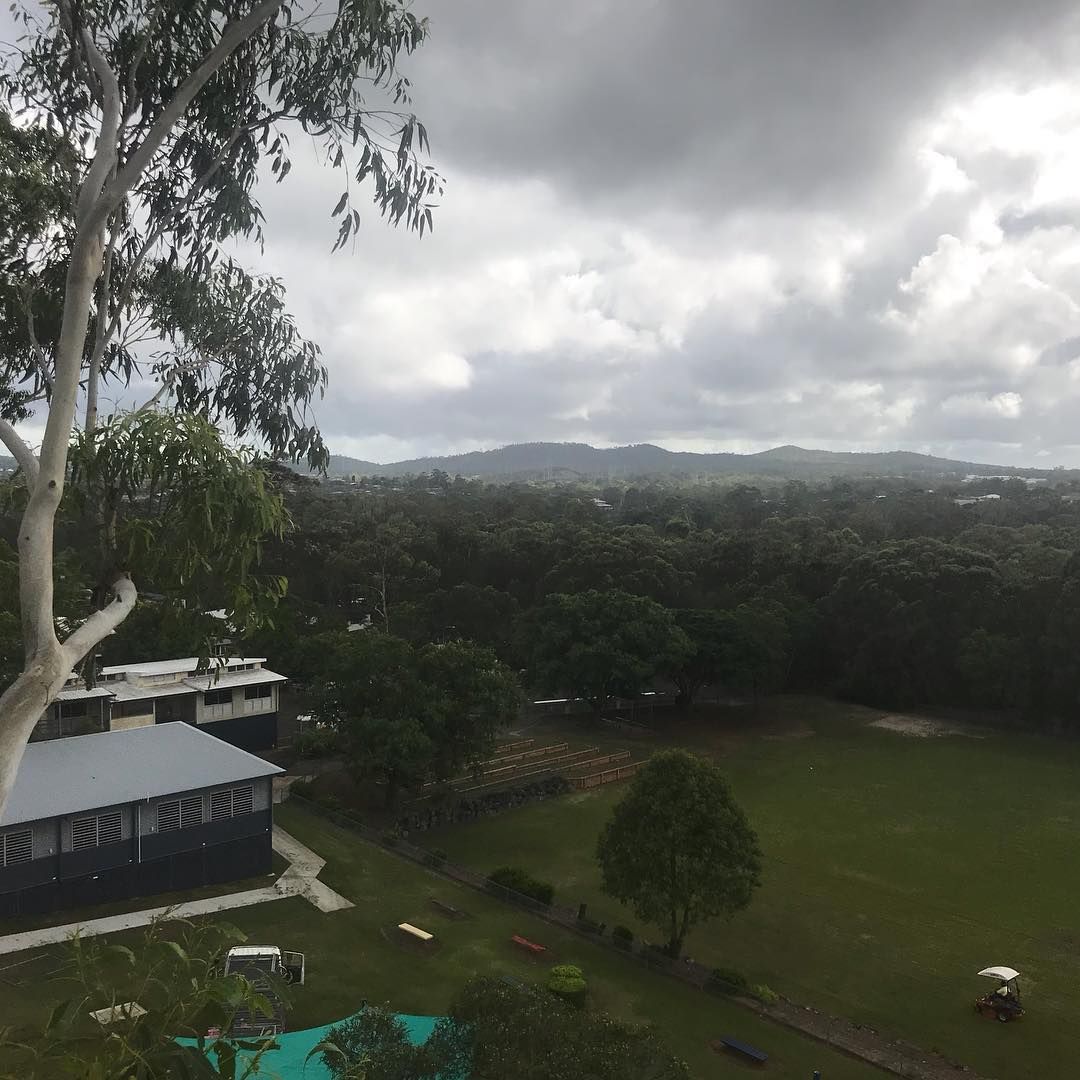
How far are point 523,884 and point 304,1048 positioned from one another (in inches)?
292

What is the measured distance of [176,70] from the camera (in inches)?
350

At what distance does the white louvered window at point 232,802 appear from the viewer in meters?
20.0

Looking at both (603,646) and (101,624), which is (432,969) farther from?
(603,646)

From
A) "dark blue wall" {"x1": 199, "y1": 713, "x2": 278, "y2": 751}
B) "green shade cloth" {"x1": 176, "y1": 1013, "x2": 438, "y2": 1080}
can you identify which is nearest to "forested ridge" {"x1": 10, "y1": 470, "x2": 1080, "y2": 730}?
"dark blue wall" {"x1": 199, "y1": 713, "x2": 278, "y2": 751}

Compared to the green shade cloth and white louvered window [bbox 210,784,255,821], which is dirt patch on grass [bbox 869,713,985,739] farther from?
the green shade cloth

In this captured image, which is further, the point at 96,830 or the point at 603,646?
the point at 603,646

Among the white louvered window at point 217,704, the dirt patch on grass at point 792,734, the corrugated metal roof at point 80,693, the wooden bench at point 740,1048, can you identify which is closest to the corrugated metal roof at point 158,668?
the white louvered window at point 217,704

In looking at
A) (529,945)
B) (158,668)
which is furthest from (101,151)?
(158,668)

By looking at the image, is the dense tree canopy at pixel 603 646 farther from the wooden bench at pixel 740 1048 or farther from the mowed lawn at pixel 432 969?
the wooden bench at pixel 740 1048

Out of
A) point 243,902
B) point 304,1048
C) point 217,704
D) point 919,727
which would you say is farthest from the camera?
point 919,727

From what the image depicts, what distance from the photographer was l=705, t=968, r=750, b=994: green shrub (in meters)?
16.1

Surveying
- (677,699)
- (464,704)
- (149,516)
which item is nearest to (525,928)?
(464,704)

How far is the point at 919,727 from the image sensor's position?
119 feet

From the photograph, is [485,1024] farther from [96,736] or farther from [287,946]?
[96,736]
